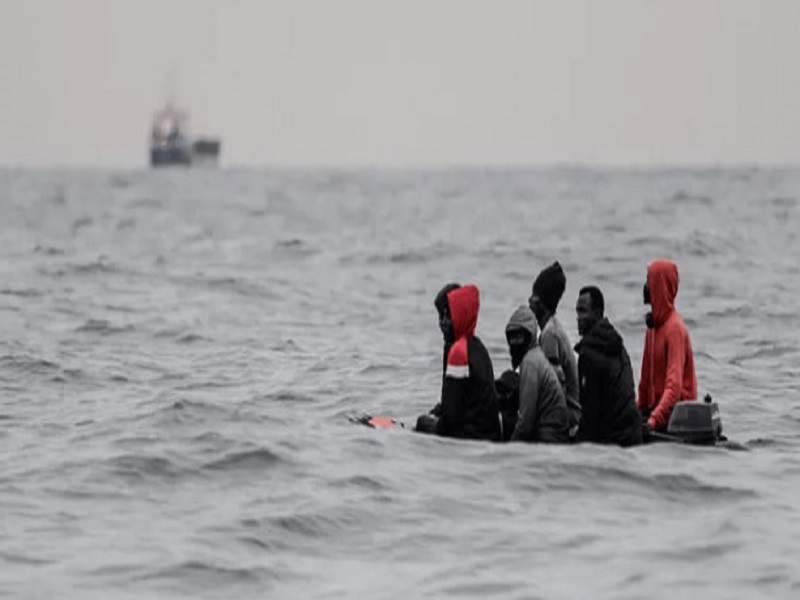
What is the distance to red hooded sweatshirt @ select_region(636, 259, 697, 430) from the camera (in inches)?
635

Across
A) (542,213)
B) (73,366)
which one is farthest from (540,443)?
(542,213)

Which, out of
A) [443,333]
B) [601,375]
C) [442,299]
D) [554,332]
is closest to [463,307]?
[442,299]

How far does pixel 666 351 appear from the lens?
53.4 ft

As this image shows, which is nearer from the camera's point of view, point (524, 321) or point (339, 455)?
point (524, 321)

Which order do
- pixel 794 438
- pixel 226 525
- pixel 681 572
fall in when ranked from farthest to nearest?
pixel 794 438
pixel 226 525
pixel 681 572

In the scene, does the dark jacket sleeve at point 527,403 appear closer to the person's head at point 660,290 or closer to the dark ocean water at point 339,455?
the dark ocean water at point 339,455

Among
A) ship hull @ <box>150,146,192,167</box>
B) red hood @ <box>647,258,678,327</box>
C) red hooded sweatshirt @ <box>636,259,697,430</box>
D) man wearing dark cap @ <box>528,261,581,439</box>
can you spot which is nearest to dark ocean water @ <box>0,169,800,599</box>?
red hooded sweatshirt @ <box>636,259,697,430</box>

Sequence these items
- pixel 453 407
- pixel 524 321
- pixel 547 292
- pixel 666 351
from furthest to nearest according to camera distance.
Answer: pixel 666 351
pixel 547 292
pixel 453 407
pixel 524 321

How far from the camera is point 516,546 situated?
12.9 m

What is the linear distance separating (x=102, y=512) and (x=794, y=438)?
270 inches

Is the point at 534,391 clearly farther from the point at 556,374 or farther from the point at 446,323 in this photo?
the point at 446,323

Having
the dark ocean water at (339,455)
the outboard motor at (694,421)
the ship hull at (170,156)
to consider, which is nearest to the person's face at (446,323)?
the dark ocean water at (339,455)

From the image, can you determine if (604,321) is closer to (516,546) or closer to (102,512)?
(516,546)

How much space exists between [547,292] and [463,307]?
91cm
